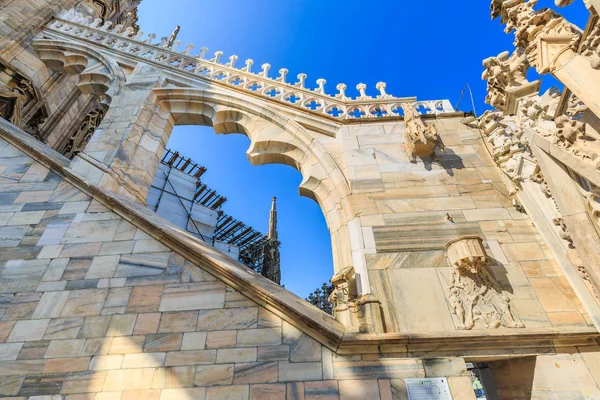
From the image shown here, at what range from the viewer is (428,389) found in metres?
2.98

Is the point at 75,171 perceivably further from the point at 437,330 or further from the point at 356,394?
the point at 437,330

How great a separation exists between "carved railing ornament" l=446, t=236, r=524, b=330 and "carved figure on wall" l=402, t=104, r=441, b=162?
2001mm

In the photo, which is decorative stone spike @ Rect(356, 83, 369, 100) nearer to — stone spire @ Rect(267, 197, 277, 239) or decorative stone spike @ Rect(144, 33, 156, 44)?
decorative stone spike @ Rect(144, 33, 156, 44)

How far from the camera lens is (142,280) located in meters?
3.81

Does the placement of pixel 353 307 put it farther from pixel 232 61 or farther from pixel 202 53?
pixel 202 53

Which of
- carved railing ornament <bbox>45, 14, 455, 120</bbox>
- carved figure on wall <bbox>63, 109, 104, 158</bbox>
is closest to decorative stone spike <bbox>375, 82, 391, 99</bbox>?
carved railing ornament <bbox>45, 14, 455, 120</bbox>

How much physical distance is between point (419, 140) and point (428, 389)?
3.84 m

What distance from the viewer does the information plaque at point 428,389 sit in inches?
115

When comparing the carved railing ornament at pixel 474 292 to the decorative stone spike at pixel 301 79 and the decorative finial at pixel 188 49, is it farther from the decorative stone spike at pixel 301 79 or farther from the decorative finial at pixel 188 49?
the decorative finial at pixel 188 49

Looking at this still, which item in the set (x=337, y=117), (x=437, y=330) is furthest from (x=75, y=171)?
(x=437, y=330)

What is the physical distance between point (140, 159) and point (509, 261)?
6522mm

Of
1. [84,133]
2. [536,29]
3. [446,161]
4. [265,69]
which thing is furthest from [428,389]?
[84,133]

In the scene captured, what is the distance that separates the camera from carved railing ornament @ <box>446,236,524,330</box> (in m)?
3.57

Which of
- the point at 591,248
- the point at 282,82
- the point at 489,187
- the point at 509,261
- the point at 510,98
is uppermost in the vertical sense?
the point at 282,82
